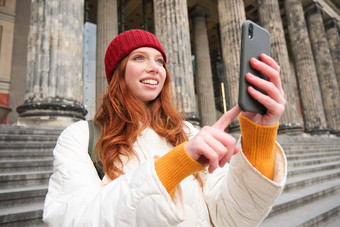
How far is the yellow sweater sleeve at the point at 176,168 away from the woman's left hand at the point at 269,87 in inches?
9.7

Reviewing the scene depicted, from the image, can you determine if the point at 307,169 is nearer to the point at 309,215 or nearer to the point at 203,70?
the point at 309,215

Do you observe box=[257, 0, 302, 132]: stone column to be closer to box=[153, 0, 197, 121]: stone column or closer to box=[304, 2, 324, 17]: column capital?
box=[304, 2, 324, 17]: column capital

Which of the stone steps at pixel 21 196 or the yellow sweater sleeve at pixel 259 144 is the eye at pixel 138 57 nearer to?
the yellow sweater sleeve at pixel 259 144

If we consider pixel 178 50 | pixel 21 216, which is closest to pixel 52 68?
pixel 21 216

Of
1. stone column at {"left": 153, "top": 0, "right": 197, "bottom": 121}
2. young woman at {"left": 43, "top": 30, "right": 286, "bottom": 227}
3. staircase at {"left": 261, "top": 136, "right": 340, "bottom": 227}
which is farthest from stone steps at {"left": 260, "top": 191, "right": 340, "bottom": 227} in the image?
stone column at {"left": 153, "top": 0, "right": 197, "bottom": 121}

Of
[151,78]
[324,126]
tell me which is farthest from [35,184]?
[324,126]

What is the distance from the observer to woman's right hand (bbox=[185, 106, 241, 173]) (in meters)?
0.57

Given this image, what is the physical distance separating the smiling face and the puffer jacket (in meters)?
0.20

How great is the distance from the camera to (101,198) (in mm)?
689

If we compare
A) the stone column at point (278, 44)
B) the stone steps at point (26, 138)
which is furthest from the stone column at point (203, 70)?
the stone steps at point (26, 138)

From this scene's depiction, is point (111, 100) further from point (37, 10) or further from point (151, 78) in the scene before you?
point (37, 10)

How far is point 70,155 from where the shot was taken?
0.86m

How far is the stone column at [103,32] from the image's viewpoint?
981 centimetres

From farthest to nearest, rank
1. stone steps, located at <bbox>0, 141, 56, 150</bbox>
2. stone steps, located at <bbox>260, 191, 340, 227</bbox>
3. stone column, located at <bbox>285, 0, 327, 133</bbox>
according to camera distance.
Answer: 1. stone column, located at <bbox>285, 0, 327, 133</bbox>
2. stone steps, located at <bbox>0, 141, 56, 150</bbox>
3. stone steps, located at <bbox>260, 191, 340, 227</bbox>
